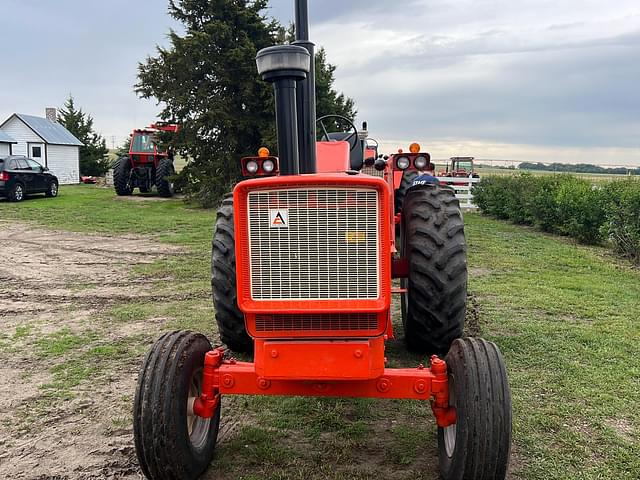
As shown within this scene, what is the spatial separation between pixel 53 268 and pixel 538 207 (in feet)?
33.8

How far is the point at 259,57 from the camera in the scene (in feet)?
9.82

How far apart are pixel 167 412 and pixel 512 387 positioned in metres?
2.51

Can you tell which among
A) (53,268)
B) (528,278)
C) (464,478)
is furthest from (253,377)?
(53,268)

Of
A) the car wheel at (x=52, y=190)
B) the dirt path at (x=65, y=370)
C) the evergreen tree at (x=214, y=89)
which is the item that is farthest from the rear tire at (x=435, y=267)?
the car wheel at (x=52, y=190)

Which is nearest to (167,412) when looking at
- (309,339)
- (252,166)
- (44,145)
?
(309,339)

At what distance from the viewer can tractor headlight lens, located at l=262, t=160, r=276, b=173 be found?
4.76 m

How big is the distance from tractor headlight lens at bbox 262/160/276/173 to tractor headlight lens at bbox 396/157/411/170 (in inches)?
44.9

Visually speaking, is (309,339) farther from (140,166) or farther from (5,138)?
(5,138)

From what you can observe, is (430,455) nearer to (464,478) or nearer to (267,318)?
(464,478)

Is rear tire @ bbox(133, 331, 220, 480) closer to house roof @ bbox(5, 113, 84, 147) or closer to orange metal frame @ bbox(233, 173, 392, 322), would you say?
orange metal frame @ bbox(233, 173, 392, 322)

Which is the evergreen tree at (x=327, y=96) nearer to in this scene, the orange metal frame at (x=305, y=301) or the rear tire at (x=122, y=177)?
the rear tire at (x=122, y=177)

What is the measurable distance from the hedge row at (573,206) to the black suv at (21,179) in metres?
15.1

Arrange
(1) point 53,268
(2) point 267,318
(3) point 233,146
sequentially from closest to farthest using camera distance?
(2) point 267,318 < (1) point 53,268 < (3) point 233,146

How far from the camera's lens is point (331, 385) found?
9.89ft
